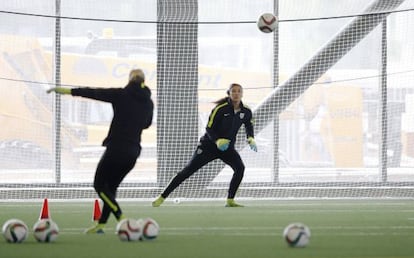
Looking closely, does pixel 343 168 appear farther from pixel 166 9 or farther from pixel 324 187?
pixel 166 9

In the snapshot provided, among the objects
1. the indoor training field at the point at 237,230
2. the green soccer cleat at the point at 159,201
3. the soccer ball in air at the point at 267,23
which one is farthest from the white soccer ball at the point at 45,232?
the soccer ball in air at the point at 267,23

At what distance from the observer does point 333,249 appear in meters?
9.14

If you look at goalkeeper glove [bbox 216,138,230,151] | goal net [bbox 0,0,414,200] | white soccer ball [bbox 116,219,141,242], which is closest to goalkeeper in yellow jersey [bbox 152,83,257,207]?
goalkeeper glove [bbox 216,138,230,151]

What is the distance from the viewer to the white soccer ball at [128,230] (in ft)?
31.7

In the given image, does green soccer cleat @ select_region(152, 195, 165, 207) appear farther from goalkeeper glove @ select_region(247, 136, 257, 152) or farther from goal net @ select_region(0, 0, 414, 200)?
goal net @ select_region(0, 0, 414, 200)

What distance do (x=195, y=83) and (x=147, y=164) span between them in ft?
6.06

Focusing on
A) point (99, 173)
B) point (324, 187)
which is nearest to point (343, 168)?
point (324, 187)

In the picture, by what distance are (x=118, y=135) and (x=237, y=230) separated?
74.6 inches

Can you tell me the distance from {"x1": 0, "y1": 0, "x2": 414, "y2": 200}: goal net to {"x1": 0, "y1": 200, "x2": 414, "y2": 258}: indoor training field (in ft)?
6.27

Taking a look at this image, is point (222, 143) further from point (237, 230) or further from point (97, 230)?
point (97, 230)

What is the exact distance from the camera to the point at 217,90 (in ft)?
63.1

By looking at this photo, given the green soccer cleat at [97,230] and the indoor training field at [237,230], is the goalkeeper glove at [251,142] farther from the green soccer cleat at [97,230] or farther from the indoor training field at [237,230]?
the green soccer cleat at [97,230]

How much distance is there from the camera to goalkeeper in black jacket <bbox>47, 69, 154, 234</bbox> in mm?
10336

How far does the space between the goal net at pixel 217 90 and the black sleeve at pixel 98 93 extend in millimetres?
8179
